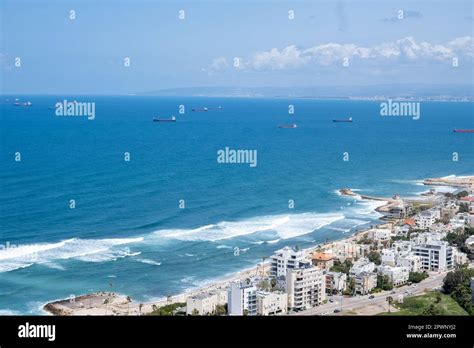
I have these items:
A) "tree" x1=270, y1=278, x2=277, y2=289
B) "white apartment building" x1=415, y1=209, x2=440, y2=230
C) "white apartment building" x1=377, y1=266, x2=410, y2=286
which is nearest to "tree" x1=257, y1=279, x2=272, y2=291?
"tree" x1=270, y1=278, x2=277, y2=289

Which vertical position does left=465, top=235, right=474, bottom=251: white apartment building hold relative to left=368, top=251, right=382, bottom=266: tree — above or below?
above

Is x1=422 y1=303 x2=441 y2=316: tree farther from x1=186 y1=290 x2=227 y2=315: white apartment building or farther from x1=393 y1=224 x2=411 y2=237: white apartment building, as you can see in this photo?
x1=393 y1=224 x2=411 y2=237: white apartment building

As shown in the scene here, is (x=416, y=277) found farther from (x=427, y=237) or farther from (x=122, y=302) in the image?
(x=122, y=302)

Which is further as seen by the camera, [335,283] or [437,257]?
[437,257]

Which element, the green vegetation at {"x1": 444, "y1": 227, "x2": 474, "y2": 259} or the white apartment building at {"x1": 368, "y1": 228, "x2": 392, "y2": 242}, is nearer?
the green vegetation at {"x1": 444, "y1": 227, "x2": 474, "y2": 259}

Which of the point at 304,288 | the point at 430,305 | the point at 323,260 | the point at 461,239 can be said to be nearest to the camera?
the point at 430,305

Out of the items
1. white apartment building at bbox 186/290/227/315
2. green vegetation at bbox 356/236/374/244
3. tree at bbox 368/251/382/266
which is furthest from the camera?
green vegetation at bbox 356/236/374/244

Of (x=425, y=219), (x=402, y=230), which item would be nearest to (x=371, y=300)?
(x=402, y=230)
